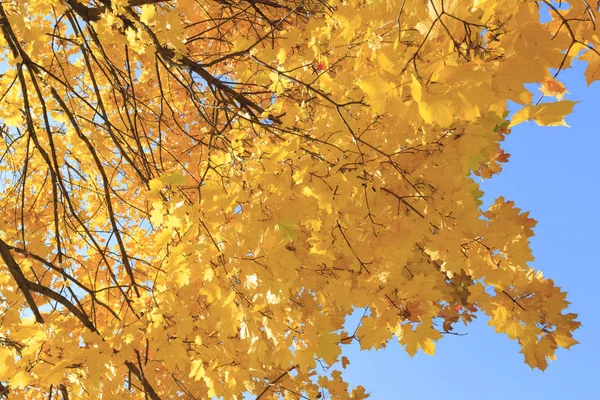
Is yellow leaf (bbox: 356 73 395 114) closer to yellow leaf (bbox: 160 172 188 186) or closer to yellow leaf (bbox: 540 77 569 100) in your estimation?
yellow leaf (bbox: 540 77 569 100)

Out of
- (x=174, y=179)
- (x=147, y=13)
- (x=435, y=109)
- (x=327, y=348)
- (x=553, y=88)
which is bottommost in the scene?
(x=327, y=348)

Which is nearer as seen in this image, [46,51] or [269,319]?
[269,319]

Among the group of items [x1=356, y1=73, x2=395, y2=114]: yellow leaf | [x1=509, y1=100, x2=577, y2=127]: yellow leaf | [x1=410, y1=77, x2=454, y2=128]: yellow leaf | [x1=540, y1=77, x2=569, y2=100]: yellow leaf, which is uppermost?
[x1=540, y1=77, x2=569, y2=100]: yellow leaf

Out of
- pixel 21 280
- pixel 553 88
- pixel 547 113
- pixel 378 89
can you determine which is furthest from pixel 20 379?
pixel 553 88

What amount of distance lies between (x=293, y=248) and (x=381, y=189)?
0.54 meters

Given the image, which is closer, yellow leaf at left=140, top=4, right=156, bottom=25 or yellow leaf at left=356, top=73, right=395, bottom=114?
yellow leaf at left=356, top=73, right=395, bottom=114

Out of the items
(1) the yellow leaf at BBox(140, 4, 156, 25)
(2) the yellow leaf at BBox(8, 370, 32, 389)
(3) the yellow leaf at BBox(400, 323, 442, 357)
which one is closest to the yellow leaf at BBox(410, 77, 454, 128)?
(3) the yellow leaf at BBox(400, 323, 442, 357)

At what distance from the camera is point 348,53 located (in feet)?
6.64

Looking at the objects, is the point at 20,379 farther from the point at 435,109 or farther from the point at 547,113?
the point at 547,113

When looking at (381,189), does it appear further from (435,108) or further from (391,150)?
(435,108)

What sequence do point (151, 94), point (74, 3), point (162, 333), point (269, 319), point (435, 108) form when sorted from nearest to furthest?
point (435, 108) < point (269, 319) < point (162, 333) < point (74, 3) < point (151, 94)

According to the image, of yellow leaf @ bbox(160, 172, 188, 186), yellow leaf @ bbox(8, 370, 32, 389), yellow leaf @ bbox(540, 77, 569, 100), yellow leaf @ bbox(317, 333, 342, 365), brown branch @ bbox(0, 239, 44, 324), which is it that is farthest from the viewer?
brown branch @ bbox(0, 239, 44, 324)

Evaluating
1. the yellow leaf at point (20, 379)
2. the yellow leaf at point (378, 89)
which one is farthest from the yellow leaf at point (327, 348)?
the yellow leaf at point (20, 379)

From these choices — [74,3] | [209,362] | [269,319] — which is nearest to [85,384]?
[209,362]
